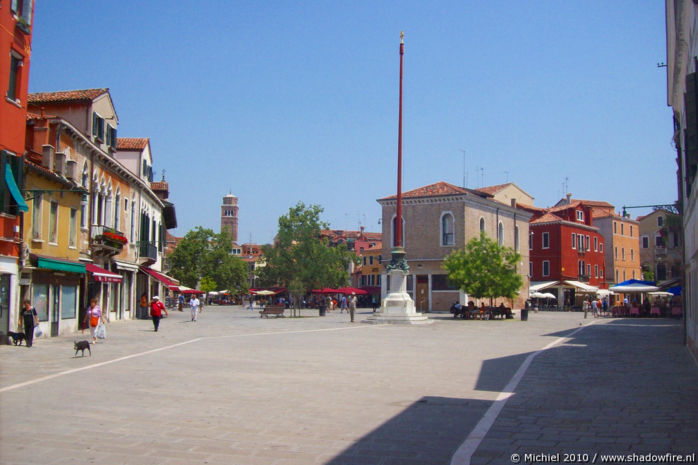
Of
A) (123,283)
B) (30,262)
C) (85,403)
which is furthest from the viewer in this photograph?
(123,283)

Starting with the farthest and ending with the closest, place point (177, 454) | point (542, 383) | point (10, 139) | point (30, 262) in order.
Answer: point (30, 262), point (10, 139), point (542, 383), point (177, 454)

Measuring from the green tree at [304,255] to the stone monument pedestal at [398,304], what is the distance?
38520mm

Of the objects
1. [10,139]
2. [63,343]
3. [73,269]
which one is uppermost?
[10,139]

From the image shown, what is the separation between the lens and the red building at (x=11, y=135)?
60.9 feet

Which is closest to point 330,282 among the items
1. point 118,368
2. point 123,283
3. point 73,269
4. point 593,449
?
point 123,283

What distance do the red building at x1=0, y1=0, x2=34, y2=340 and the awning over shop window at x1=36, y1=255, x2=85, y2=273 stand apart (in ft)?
2.89

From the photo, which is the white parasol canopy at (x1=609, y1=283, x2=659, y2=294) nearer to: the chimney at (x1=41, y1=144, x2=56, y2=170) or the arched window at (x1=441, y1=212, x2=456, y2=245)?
the arched window at (x1=441, y1=212, x2=456, y2=245)

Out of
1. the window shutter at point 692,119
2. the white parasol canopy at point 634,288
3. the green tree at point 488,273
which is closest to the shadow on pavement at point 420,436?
the window shutter at point 692,119

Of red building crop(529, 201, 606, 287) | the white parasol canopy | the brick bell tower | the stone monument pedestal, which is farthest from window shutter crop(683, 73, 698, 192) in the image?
the brick bell tower

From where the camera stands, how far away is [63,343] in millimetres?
20406

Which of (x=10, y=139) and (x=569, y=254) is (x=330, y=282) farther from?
(x=10, y=139)

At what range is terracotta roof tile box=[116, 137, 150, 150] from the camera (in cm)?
3694

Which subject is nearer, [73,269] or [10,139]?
[10,139]

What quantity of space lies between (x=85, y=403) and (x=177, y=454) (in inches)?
143
